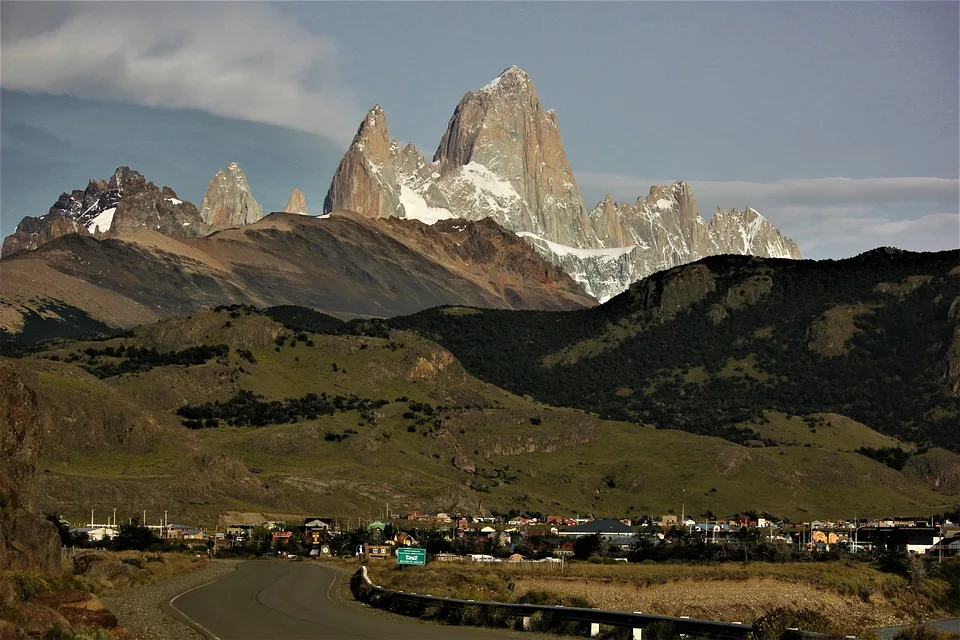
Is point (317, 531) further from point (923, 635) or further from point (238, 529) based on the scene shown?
point (923, 635)

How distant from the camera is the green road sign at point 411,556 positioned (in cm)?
9400

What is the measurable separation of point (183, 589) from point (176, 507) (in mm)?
116922

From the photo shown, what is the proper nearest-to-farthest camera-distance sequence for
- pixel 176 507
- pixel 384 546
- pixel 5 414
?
Answer: pixel 5 414 < pixel 384 546 < pixel 176 507

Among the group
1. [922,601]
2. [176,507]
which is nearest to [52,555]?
[922,601]

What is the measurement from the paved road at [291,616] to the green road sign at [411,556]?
46.0 feet

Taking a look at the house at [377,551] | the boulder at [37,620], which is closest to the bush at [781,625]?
the boulder at [37,620]

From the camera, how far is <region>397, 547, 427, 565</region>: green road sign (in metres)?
94.0

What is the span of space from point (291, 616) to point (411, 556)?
44198 millimetres

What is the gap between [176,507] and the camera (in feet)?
611

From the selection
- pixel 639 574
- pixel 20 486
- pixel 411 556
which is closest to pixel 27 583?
pixel 20 486

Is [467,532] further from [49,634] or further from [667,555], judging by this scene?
[49,634]

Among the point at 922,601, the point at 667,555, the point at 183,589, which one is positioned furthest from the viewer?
the point at 667,555

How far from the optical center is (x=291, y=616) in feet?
168

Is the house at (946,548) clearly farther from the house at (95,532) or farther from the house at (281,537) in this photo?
the house at (95,532)
